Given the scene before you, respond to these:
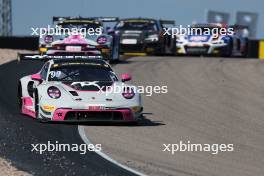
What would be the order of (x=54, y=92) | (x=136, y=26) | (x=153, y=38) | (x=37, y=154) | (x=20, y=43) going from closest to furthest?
(x=37, y=154)
(x=54, y=92)
(x=153, y=38)
(x=136, y=26)
(x=20, y=43)

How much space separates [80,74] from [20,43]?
16495 mm

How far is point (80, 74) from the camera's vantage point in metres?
13.7

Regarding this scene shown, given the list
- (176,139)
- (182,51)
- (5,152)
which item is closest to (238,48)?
(182,51)

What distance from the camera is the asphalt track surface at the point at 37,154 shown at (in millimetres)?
9195

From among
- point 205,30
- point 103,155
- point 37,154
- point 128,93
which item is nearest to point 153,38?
point 205,30

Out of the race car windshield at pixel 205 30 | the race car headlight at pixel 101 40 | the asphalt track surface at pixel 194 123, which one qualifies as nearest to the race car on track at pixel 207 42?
the race car windshield at pixel 205 30

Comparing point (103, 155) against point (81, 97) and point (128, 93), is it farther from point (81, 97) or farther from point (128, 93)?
point (128, 93)

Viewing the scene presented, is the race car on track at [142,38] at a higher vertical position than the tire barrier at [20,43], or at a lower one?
higher

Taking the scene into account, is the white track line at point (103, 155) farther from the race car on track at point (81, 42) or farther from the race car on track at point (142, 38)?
the race car on track at point (142, 38)

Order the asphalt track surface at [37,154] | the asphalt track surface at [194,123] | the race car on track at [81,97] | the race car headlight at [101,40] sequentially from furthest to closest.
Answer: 1. the race car headlight at [101,40]
2. the race car on track at [81,97]
3. the asphalt track surface at [194,123]
4. the asphalt track surface at [37,154]

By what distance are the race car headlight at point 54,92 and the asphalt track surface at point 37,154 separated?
45 centimetres

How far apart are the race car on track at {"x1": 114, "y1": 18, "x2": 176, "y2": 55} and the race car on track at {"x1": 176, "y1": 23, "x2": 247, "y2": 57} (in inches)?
20.1

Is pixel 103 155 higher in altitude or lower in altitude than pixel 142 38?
higher

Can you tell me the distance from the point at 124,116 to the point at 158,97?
427 cm
